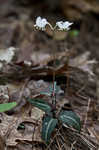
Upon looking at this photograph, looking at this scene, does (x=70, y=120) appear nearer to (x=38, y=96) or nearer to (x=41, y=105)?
(x=41, y=105)

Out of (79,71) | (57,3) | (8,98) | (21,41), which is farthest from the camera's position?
(57,3)

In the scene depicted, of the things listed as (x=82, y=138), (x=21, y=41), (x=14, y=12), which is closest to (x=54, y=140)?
(x=82, y=138)

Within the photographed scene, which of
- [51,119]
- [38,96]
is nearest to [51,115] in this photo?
[51,119]

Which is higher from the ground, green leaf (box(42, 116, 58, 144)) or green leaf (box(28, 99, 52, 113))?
green leaf (box(28, 99, 52, 113))

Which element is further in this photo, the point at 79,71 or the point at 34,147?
the point at 79,71

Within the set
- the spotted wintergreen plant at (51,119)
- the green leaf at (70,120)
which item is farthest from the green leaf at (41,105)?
the green leaf at (70,120)

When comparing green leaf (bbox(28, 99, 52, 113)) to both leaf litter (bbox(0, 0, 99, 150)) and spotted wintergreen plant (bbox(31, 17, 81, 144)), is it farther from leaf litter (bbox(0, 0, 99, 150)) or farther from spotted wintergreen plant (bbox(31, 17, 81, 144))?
leaf litter (bbox(0, 0, 99, 150))

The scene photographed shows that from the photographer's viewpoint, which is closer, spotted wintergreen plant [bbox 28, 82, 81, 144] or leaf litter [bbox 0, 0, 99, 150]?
spotted wintergreen plant [bbox 28, 82, 81, 144]

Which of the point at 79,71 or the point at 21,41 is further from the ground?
the point at 21,41

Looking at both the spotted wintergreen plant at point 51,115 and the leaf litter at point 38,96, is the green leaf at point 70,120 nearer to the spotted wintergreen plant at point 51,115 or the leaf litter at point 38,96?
the spotted wintergreen plant at point 51,115

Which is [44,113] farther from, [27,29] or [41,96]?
[27,29]

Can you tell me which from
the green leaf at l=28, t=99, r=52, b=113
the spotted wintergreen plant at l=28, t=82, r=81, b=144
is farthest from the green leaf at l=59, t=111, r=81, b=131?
the green leaf at l=28, t=99, r=52, b=113
